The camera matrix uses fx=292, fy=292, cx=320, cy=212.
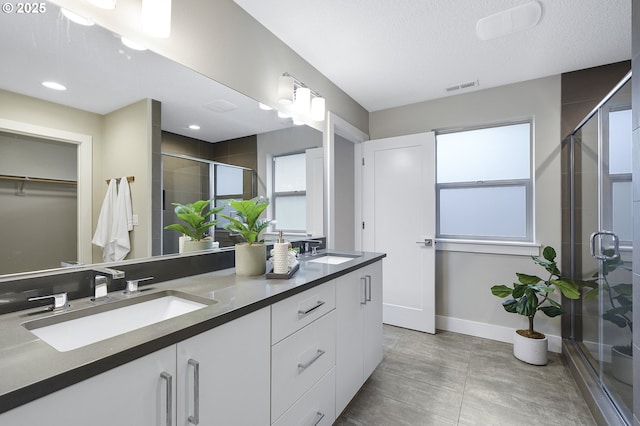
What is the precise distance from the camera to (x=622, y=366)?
160 cm

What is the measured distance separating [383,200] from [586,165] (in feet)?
5.58

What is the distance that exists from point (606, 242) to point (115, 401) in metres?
2.59

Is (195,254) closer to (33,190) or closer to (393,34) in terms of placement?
(33,190)

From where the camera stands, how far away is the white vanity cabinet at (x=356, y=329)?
164 cm

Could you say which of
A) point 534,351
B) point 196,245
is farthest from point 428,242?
point 196,245

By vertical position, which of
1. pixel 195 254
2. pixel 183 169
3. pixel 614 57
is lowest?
pixel 195 254

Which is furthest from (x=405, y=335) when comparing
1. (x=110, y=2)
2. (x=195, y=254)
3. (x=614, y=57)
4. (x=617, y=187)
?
(x=110, y=2)

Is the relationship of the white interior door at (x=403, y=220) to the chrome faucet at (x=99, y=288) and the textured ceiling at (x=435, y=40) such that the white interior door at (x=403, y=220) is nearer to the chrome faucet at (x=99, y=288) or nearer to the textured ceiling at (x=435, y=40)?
the textured ceiling at (x=435, y=40)

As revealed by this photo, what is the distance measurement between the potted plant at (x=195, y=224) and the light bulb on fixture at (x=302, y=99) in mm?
1081

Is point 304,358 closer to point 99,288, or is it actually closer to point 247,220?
point 247,220

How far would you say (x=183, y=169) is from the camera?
151cm

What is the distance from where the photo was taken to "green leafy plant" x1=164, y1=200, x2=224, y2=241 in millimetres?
1484

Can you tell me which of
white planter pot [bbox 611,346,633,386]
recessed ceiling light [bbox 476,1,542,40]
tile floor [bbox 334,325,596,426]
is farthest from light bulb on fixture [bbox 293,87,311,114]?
white planter pot [bbox 611,346,633,386]

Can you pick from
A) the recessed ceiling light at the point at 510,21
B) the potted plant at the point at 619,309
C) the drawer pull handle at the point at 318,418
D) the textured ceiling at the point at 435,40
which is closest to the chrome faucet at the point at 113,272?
the drawer pull handle at the point at 318,418
